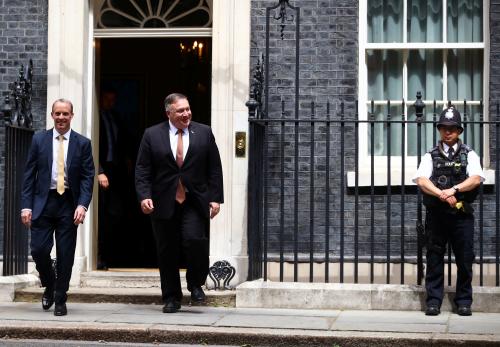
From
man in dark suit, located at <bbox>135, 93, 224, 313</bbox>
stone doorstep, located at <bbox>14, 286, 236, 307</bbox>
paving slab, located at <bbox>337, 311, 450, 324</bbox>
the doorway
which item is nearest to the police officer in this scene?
paving slab, located at <bbox>337, 311, 450, 324</bbox>

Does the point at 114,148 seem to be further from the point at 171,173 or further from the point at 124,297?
the point at 171,173

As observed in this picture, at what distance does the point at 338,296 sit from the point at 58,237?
8.26 ft

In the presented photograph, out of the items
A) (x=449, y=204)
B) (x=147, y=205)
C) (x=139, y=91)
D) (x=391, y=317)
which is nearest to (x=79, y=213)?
(x=147, y=205)

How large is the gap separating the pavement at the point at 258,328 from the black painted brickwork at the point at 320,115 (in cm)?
139

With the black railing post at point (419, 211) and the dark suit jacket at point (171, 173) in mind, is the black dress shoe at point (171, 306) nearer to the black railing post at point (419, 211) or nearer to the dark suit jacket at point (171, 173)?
the dark suit jacket at point (171, 173)

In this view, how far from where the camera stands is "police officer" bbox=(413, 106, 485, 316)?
9195 millimetres

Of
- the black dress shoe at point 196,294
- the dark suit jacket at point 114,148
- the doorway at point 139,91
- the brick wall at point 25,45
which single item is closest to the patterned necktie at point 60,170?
the black dress shoe at point 196,294

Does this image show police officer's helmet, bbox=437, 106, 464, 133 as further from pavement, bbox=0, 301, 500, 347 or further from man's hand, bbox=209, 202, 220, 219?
man's hand, bbox=209, 202, 220, 219

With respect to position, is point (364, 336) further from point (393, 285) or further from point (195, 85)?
point (195, 85)

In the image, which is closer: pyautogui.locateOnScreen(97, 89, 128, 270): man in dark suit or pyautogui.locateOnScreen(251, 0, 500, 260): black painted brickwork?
pyautogui.locateOnScreen(251, 0, 500, 260): black painted brickwork

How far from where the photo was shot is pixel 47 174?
9.07 metres

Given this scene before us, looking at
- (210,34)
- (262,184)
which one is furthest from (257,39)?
(262,184)

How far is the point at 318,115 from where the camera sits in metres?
10.8

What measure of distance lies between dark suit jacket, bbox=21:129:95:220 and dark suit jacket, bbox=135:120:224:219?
17.1 inches
